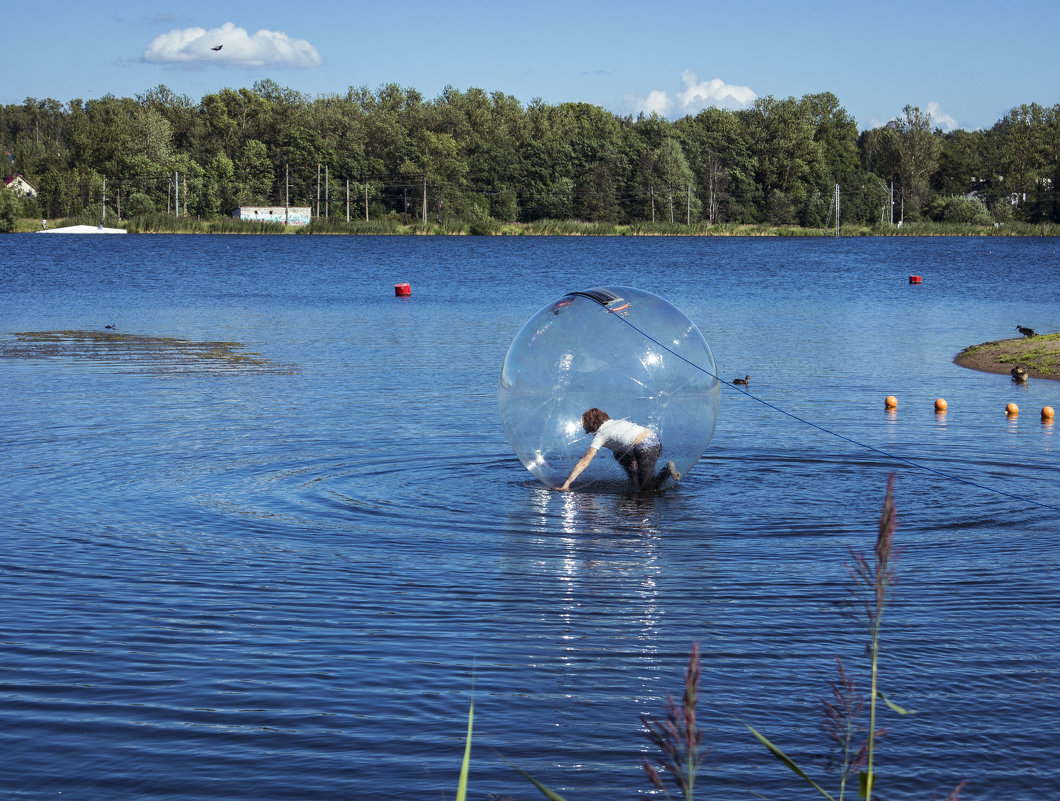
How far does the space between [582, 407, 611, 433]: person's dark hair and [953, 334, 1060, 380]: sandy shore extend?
1349cm

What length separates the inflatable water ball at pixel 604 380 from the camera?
10.2 meters

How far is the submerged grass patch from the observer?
2161cm

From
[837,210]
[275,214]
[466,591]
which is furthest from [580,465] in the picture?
[275,214]

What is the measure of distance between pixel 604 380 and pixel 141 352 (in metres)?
16.6

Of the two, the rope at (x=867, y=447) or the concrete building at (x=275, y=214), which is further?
the concrete building at (x=275, y=214)

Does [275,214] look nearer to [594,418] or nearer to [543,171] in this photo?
[543,171]

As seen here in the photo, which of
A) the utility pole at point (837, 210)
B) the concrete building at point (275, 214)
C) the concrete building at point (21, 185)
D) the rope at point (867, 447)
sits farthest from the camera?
the concrete building at point (21, 185)

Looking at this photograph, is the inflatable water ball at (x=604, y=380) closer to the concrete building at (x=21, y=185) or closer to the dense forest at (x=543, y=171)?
the dense forest at (x=543, y=171)

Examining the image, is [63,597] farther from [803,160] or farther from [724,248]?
[803,160]

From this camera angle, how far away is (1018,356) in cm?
2292

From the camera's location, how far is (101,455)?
13.0 meters

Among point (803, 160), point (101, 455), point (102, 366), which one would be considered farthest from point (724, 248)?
point (101, 455)

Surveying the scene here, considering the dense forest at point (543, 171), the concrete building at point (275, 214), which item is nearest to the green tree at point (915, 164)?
the dense forest at point (543, 171)

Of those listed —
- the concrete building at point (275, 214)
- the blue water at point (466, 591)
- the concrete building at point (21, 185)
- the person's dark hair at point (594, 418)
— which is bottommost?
the blue water at point (466, 591)
